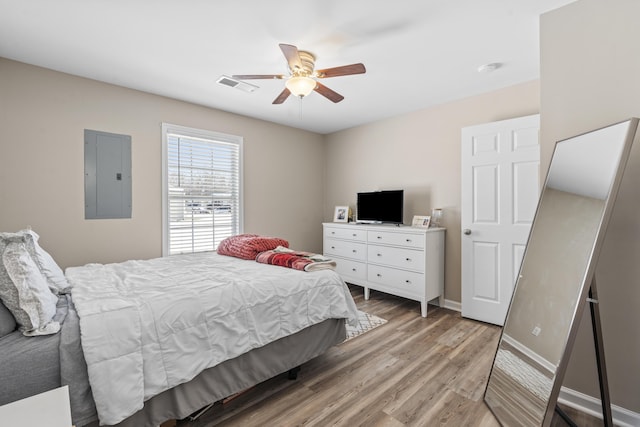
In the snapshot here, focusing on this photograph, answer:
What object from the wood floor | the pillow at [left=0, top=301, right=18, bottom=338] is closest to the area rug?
the wood floor

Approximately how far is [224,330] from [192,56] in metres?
2.27

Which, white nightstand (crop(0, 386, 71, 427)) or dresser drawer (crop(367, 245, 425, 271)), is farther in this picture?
dresser drawer (crop(367, 245, 425, 271))

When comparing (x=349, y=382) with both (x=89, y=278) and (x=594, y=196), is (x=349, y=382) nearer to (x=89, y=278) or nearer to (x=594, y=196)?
(x=594, y=196)

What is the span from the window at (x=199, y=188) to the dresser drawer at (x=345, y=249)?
52.6 inches

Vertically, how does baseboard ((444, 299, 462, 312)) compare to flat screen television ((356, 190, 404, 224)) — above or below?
below

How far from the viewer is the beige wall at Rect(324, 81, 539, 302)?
331cm

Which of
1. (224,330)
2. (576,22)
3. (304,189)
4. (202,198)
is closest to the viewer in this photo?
(224,330)

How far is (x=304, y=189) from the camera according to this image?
4973mm

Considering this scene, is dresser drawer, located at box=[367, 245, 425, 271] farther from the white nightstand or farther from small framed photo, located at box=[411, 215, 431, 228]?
the white nightstand

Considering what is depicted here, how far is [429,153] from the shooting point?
12.7 feet

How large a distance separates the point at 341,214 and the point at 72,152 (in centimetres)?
334

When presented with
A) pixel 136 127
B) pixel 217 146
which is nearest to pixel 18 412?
pixel 136 127

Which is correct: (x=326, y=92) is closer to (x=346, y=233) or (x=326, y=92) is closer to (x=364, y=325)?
(x=346, y=233)

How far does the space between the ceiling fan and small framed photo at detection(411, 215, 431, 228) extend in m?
1.89
